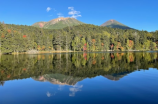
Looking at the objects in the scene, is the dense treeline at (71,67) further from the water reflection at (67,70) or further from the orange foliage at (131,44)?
the orange foliage at (131,44)

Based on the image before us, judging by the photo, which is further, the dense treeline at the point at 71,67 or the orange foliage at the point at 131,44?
the orange foliage at the point at 131,44

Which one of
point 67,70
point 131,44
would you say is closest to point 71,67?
point 67,70

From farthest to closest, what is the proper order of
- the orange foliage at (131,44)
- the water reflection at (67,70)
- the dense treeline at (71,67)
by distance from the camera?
the orange foliage at (131,44) < the dense treeline at (71,67) < the water reflection at (67,70)

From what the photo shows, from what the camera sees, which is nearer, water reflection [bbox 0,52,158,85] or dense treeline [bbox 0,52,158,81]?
water reflection [bbox 0,52,158,85]

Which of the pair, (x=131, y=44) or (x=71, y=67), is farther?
(x=131, y=44)

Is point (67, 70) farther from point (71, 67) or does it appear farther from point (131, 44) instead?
point (131, 44)

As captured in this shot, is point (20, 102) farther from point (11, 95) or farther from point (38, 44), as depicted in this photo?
point (38, 44)

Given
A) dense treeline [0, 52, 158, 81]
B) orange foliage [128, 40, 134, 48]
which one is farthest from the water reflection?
orange foliage [128, 40, 134, 48]

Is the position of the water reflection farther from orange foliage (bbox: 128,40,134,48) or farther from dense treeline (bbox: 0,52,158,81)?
orange foliage (bbox: 128,40,134,48)

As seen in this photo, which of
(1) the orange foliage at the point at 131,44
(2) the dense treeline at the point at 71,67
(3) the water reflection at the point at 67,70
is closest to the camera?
(3) the water reflection at the point at 67,70

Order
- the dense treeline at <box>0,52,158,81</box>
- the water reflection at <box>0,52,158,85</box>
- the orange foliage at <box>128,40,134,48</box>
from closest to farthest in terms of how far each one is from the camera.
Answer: the water reflection at <box>0,52,158,85</box> → the dense treeline at <box>0,52,158,81</box> → the orange foliage at <box>128,40,134,48</box>

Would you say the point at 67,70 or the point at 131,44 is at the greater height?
the point at 131,44

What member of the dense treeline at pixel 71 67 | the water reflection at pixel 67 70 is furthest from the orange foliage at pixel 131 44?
the water reflection at pixel 67 70

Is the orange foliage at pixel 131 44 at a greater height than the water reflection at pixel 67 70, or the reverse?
the orange foliage at pixel 131 44
